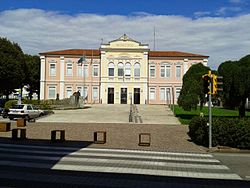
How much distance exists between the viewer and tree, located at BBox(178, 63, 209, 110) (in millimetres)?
40062

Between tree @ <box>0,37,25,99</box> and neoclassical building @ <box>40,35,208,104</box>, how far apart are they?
16507mm

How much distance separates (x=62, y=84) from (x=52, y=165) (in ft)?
235

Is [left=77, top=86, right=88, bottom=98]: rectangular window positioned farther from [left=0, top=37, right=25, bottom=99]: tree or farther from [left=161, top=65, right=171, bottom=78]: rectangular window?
A: [left=0, top=37, right=25, bottom=99]: tree

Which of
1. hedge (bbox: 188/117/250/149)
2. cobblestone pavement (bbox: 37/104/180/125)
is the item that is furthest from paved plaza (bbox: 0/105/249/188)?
cobblestone pavement (bbox: 37/104/180/125)

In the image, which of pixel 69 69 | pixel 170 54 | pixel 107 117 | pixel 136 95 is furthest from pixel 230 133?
pixel 69 69

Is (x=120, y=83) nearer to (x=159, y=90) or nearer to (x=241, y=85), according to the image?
(x=159, y=90)

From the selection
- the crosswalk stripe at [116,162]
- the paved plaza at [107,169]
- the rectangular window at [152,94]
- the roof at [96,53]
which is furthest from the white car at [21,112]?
the rectangular window at [152,94]

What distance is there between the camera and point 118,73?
81938 mm

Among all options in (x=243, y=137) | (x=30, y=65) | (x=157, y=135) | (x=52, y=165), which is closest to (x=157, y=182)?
(x=52, y=165)

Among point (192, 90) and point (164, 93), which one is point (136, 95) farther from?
point (192, 90)

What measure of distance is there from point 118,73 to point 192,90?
41983 mm

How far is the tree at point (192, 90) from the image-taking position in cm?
4006

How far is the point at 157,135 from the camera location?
24328 millimetres

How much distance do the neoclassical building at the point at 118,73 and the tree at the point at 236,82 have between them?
142ft
